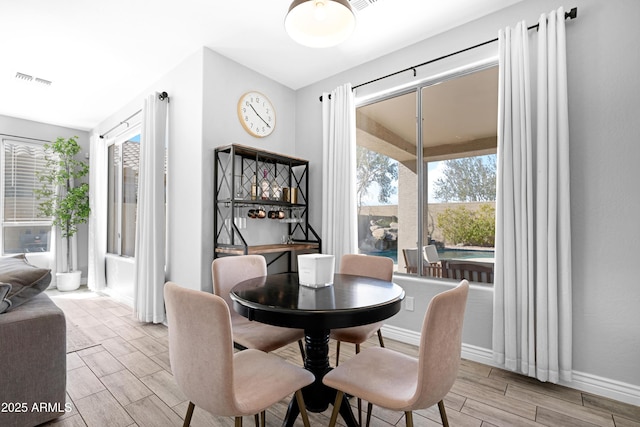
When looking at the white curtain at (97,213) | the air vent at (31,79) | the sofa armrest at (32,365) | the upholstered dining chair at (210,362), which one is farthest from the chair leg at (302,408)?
the white curtain at (97,213)

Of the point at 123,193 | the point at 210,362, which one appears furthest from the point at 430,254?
the point at 123,193

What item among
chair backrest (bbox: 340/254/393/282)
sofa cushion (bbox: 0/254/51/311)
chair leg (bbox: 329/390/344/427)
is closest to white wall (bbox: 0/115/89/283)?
sofa cushion (bbox: 0/254/51/311)

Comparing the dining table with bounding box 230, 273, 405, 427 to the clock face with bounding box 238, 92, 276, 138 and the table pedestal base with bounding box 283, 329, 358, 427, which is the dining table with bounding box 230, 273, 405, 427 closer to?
the table pedestal base with bounding box 283, 329, 358, 427

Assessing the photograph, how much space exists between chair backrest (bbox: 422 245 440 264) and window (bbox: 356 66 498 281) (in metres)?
0.03

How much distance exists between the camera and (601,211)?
207cm

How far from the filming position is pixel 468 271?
2.71 meters

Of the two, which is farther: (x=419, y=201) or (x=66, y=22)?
(x=419, y=201)

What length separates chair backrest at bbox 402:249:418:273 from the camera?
2.99m

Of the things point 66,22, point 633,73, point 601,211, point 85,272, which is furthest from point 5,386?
point 85,272

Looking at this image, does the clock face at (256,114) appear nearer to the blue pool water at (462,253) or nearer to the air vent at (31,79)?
the blue pool water at (462,253)

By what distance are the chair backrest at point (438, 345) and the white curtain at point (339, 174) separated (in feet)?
6.36

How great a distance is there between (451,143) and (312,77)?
70.6 inches

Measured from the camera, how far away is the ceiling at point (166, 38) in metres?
2.46

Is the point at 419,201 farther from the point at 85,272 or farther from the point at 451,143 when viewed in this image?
the point at 85,272
